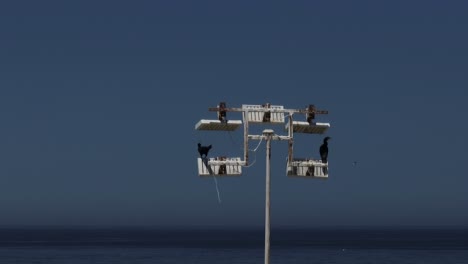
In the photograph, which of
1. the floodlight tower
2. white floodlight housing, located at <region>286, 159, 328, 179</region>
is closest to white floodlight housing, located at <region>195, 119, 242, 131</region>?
the floodlight tower

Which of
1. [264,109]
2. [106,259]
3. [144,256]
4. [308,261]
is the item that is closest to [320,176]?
[264,109]

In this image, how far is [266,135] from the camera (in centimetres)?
2808

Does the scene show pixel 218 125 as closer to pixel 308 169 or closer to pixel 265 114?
pixel 265 114

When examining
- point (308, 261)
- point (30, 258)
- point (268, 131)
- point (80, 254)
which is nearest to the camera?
point (268, 131)

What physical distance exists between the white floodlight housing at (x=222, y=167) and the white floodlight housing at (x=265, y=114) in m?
1.38

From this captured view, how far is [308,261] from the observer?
160 m

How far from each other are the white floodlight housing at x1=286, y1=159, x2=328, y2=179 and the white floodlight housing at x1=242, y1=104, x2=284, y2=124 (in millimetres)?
1530

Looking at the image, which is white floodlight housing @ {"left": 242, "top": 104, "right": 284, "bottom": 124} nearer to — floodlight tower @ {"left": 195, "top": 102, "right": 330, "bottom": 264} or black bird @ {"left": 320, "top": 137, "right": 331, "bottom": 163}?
floodlight tower @ {"left": 195, "top": 102, "right": 330, "bottom": 264}

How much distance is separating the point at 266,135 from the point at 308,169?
1813 mm

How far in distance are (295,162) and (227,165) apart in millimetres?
1959

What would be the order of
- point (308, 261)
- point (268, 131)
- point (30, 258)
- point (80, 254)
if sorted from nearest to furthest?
point (268, 131) → point (308, 261) → point (30, 258) → point (80, 254)

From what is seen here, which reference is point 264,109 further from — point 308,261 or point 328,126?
point 308,261

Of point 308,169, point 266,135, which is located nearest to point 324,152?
point 308,169

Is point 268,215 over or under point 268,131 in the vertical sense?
under
